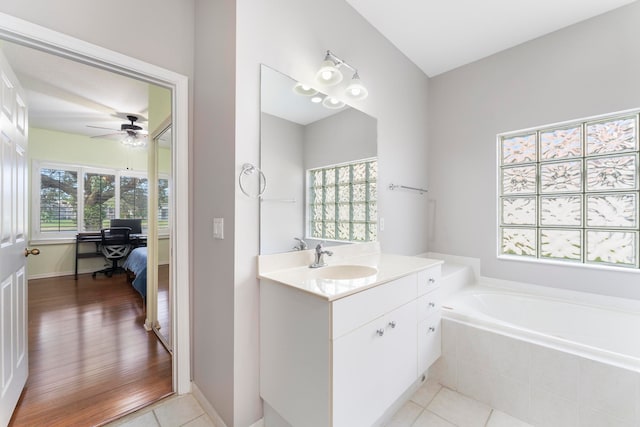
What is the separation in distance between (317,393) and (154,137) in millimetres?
2592

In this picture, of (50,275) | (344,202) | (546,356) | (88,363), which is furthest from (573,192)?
(50,275)

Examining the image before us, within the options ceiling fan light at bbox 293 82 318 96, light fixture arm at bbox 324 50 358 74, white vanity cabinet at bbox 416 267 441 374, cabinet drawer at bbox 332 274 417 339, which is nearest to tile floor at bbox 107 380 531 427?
white vanity cabinet at bbox 416 267 441 374

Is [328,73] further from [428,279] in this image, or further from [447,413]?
[447,413]

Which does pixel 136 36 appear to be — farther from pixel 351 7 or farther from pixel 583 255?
pixel 583 255

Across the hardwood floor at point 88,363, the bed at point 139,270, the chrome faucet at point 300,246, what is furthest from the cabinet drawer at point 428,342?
the bed at point 139,270

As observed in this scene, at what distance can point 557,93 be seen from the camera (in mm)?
2305

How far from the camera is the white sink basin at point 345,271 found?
1699mm

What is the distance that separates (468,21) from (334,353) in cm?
269

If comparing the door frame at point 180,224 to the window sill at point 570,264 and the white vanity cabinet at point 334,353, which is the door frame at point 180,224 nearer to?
the white vanity cabinet at point 334,353

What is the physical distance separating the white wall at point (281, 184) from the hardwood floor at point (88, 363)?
1.27 m

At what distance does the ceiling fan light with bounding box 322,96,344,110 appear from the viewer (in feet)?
6.18

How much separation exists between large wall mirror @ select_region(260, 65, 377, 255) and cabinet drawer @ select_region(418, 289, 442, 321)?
0.63m

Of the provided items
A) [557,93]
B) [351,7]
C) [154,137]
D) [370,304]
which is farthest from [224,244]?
[557,93]

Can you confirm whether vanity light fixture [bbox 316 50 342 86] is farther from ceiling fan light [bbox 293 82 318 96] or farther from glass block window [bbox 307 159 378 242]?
glass block window [bbox 307 159 378 242]
